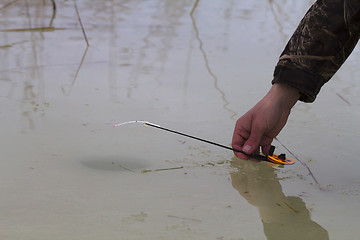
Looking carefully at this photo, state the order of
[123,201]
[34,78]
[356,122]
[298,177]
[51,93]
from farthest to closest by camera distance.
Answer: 1. [34,78]
2. [51,93]
3. [356,122]
4. [298,177]
5. [123,201]

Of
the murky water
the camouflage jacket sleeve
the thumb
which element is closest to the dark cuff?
the camouflage jacket sleeve

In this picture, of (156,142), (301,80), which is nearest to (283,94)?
(301,80)

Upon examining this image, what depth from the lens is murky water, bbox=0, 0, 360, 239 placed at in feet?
4.86

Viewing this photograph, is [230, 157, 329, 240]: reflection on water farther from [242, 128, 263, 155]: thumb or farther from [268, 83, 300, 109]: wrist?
[268, 83, 300, 109]: wrist

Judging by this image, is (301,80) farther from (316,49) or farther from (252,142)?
(252,142)

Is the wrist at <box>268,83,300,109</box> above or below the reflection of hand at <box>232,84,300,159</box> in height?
above

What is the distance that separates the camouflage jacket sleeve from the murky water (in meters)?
0.29

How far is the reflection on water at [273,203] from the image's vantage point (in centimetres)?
145

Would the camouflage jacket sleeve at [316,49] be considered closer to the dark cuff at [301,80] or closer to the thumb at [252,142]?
the dark cuff at [301,80]

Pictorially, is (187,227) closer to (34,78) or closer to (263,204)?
(263,204)

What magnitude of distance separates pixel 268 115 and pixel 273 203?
0.82ft

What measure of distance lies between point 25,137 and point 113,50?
1.23m

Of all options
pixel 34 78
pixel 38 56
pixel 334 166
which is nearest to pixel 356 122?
pixel 334 166

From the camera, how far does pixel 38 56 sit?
295 cm
